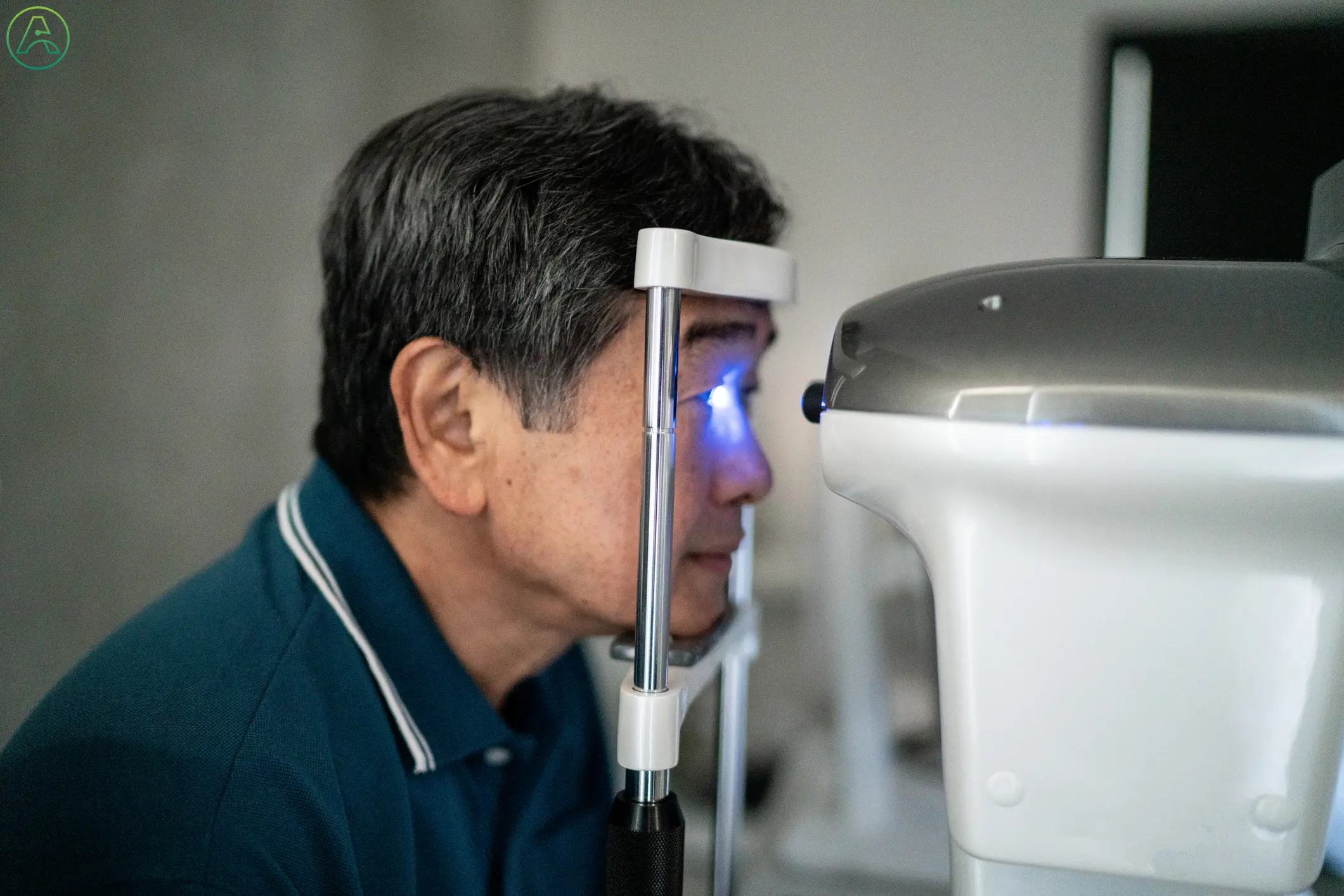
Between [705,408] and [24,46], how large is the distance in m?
0.61

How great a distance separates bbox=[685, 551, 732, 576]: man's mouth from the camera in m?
0.82

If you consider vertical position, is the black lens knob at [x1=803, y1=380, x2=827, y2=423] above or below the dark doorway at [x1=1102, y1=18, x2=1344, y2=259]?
below

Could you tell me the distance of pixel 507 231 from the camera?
743 mm

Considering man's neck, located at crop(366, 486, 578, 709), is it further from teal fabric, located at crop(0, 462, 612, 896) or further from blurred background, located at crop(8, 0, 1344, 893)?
blurred background, located at crop(8, 0, 1344, 893)

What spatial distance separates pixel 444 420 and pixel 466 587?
0.56ft

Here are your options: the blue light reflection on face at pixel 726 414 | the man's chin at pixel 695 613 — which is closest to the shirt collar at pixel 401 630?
the man's chin at pixel 695 613

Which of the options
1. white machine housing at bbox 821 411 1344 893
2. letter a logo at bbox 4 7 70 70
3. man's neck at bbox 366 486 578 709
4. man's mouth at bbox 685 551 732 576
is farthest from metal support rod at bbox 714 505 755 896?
letter a logo at bbox 4 7 70 70

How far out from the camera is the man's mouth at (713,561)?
2.70 ft

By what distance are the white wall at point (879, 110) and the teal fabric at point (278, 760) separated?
71cm

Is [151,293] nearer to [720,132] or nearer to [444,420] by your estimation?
[444,420]

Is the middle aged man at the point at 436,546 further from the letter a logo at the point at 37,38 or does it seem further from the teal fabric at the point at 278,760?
the letter a logo at the point at 37,38

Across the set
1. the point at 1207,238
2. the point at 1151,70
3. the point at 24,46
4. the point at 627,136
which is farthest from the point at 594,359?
the point at 1151,70

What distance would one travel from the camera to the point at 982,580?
0.48 metres

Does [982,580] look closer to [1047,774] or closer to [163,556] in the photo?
[1047,774]
